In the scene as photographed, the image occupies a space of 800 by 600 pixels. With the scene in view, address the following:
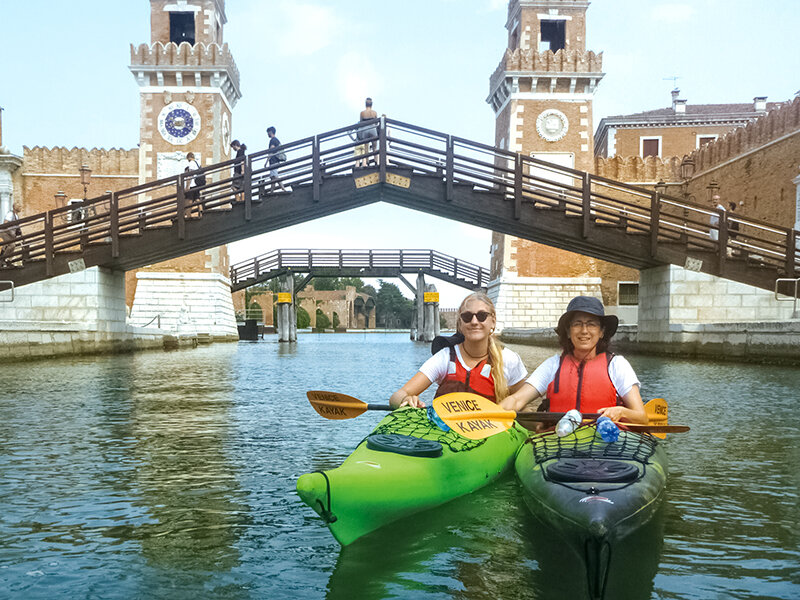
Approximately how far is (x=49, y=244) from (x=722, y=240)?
15.3 metres

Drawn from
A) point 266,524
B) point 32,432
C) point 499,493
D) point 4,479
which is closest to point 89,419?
point 32,432

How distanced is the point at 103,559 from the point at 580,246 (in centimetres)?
1787

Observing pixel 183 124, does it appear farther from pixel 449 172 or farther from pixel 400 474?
pixel 400 474

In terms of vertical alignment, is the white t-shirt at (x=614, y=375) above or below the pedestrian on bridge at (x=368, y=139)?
below

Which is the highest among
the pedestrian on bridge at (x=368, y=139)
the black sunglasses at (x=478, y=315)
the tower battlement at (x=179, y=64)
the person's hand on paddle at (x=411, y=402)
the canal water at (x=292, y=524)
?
the tower battlement at (x=179, y=64)

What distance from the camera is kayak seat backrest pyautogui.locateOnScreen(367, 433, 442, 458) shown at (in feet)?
13.3

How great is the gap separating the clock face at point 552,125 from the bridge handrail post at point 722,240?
47.2 ft

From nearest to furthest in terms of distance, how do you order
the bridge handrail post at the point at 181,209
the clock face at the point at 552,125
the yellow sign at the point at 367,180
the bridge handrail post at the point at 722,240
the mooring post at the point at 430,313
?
the bridge handrail post at the point at 722,240 → the yellow sign at the point at 367,180 → the bridge handrail post at the point at 181,209 → the clock face at the point at 552,125 → the mooring post at the point at 430,313

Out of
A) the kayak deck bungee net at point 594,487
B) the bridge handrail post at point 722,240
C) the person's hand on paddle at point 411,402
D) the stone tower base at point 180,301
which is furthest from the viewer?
the stone tower base at point 180,301

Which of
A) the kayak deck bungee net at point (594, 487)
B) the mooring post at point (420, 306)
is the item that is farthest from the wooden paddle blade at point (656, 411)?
the mooring post at point (420, 306)

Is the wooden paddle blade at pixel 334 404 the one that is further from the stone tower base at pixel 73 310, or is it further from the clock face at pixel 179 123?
the clock face at pixel 179 123

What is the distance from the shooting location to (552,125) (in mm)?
32125

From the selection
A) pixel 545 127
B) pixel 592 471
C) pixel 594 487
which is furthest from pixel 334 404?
pixel 545 127

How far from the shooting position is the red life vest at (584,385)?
475cm
